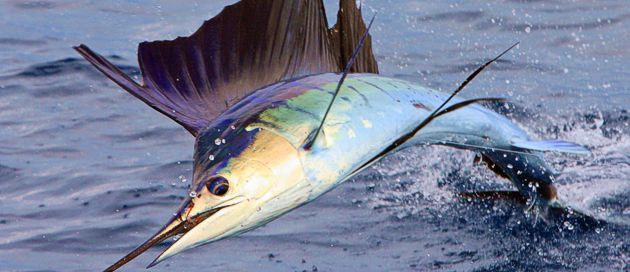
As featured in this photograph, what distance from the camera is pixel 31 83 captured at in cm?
719

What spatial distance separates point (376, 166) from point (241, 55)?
2.30 meters

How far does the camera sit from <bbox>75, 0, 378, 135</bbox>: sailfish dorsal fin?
2867mm

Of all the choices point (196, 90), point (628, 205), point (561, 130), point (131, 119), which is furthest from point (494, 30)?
point (196, 90)

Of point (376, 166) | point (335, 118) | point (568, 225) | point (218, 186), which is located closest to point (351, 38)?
point (335, 118)

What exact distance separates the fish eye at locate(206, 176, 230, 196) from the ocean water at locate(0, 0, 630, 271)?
2.01 m

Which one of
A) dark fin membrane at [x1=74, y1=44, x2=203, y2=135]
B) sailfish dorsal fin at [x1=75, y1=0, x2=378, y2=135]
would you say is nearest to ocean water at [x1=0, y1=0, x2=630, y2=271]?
sailfish dorsal fin at [x1=75, y1=0, x2=378, y2=135]

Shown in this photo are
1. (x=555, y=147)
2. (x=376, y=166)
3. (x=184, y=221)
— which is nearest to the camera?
(x=184, y=221)

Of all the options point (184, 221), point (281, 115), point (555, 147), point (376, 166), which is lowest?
point (376, 166)

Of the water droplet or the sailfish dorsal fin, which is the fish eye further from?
the water droplet

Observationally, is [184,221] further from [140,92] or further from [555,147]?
[555,147]

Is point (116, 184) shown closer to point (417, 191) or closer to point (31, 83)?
point (417, 191)

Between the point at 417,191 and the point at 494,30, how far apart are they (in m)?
3.92

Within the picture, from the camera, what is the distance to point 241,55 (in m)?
3.09

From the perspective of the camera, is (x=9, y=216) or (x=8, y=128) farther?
(x=8, y=128)
